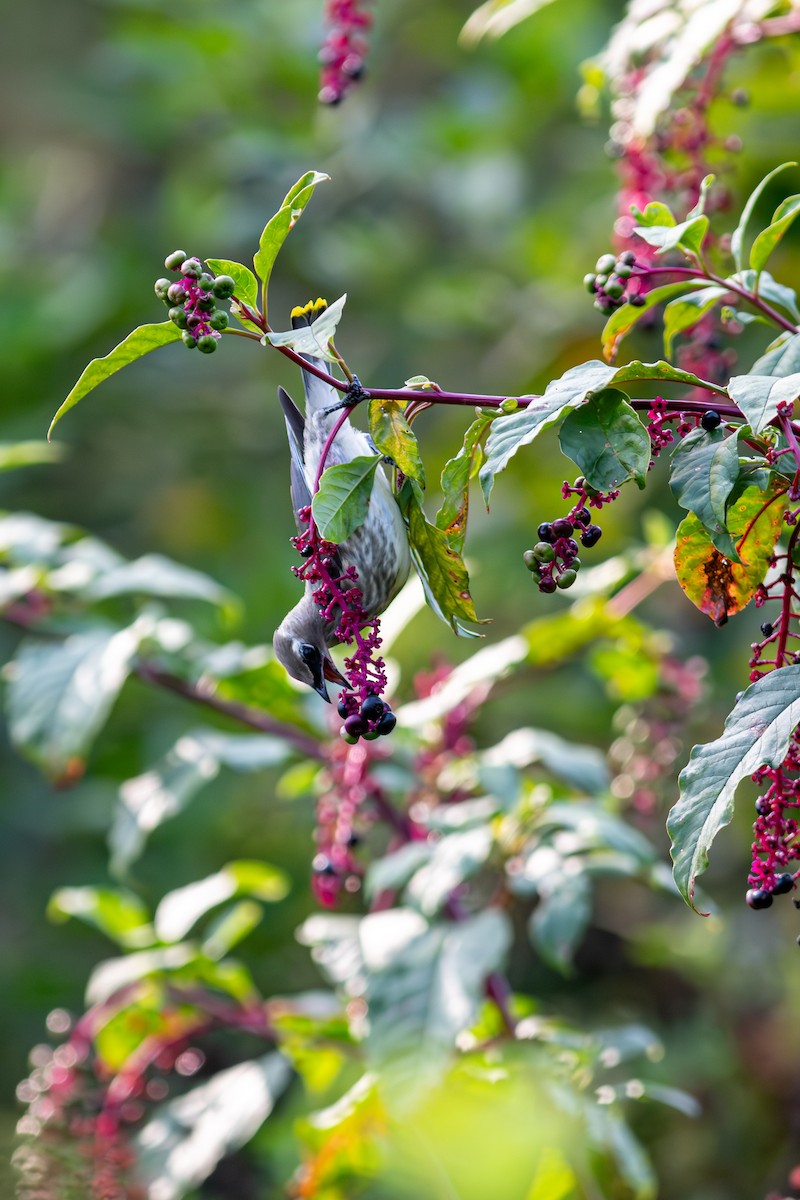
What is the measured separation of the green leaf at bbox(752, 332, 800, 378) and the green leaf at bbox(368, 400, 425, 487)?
0.33 metres

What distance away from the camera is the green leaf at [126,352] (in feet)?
3.46

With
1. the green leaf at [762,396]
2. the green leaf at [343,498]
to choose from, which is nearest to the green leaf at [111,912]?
the green leaf at [343,498]

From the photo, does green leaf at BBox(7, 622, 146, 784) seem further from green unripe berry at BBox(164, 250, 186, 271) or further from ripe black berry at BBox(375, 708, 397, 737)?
green unripe berry at BBox(164, 250, 186, 271)

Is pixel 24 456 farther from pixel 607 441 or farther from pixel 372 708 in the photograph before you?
pixel 607 441

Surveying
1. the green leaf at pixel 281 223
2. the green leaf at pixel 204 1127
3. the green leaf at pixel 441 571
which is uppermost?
the green leaf at pixel 281 223

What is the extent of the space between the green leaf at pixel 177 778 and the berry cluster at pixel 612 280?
1058 mm

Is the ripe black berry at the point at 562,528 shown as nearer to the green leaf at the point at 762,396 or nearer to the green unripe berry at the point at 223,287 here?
the green leaf at the point at 762,396

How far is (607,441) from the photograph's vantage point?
41.2 inches

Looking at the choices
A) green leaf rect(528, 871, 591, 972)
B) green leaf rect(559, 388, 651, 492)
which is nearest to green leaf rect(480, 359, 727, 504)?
green leaf rect(559, 388, 651, 492)

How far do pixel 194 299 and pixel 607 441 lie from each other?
1.11 feet

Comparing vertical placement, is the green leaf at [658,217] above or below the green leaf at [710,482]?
above

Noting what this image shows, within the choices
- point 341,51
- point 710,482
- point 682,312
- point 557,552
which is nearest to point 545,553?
point 557,552

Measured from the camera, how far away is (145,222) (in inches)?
198

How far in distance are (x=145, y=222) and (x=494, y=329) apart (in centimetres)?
151
